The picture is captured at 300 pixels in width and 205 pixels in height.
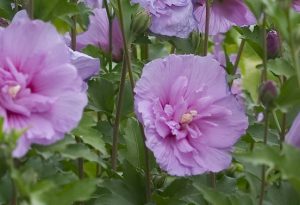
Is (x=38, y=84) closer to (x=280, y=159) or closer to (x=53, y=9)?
(x=53, y=9)

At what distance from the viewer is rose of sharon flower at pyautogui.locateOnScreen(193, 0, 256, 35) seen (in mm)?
1380

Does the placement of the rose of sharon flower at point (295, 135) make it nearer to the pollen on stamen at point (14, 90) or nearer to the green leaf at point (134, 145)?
the green leaf at point (134, 145)

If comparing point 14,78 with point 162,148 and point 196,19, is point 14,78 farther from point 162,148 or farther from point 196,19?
point 196,19

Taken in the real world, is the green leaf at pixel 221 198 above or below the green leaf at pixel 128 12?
below

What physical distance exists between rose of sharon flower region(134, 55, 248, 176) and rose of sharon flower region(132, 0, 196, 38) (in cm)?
12

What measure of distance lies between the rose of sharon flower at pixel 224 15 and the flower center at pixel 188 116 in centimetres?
23

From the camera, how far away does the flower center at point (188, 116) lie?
1.19 m

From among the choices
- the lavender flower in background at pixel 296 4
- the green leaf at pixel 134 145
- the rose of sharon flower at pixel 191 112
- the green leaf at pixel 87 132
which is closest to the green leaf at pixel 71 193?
the green leaf at pixel 87 132

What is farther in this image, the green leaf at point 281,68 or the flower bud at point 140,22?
the flower bud at point 140,22

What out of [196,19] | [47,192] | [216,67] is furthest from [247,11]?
[47,192]

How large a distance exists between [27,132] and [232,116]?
0.39m

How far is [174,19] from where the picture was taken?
1.30 meters

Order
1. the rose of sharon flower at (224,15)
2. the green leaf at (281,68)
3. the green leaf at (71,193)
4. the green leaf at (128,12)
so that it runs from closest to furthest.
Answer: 1. the green leaf at (71,193)
2. the green leaf at (281,68)
3. the green leaf at (128,12)
4. the rose of sharon flower at (224,15)

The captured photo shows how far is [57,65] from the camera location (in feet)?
3.26
